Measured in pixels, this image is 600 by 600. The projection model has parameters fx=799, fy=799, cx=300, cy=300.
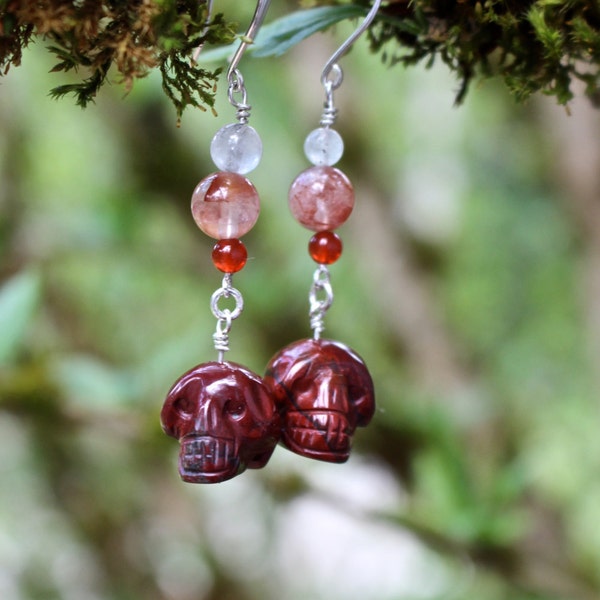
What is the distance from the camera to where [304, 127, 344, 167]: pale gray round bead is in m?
0.60

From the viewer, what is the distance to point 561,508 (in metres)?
1.83

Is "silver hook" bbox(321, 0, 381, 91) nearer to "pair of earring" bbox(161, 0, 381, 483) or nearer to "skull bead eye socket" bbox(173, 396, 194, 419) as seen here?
"pair of earring" bbox(161, 0, 381, 483)

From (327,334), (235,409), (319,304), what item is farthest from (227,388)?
(327,334)

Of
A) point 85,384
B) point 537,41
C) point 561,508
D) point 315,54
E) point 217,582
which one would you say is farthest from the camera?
point 561,508

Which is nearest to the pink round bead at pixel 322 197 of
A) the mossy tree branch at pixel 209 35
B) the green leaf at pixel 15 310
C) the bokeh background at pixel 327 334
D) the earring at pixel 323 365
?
the earring at pixel 323 365

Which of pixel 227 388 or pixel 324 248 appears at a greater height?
pixel 324 248

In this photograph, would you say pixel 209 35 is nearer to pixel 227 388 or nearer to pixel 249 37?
pixel 249 37

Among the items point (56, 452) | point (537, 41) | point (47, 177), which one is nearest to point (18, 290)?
point (537, 41)

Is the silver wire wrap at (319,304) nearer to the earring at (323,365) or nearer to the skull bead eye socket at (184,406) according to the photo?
the earring at (323,365)

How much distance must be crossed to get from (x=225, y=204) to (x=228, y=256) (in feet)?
0.12

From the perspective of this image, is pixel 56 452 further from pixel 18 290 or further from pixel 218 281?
pixel 18 290

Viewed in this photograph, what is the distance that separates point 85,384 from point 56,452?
0.84 meters

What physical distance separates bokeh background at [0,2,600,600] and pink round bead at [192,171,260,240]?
53cm

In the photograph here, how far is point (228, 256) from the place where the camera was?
0.55m
